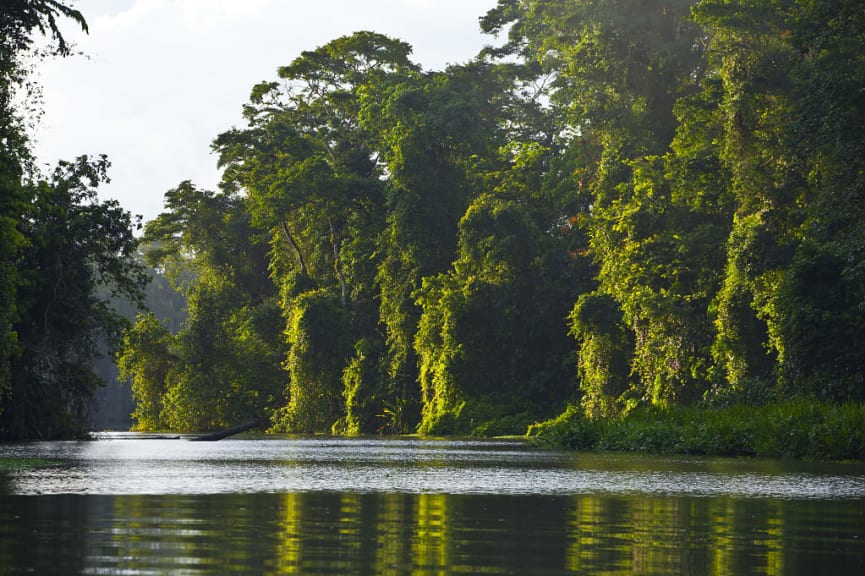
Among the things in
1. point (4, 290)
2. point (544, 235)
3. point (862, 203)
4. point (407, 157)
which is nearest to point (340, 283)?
point (407, 157)

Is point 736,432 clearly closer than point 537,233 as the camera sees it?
Yes

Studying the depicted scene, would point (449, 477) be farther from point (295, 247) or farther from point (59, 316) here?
point (295, 247)

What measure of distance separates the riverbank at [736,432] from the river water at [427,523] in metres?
7.89

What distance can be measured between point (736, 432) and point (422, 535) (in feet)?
72.1

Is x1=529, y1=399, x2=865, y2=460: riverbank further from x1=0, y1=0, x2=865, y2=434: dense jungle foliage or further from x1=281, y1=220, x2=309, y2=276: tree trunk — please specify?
x1=281, y1=220, x2=309, y2=276: tree trunk

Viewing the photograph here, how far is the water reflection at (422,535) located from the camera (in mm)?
6934

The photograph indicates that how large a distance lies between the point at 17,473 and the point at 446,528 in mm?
10234

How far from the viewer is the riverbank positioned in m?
25.9

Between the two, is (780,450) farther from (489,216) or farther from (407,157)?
(407,157)

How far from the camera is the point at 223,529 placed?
8.86 meters

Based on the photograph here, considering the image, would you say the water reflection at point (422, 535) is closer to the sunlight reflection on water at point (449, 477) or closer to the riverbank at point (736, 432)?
the sunlight reflection on water at point (449, 477)

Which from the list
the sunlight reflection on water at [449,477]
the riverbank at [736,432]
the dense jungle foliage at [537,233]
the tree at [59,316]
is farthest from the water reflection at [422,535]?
the tree at [59,316]

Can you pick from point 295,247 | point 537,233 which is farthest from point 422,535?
point 295,247

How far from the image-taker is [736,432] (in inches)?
1162
